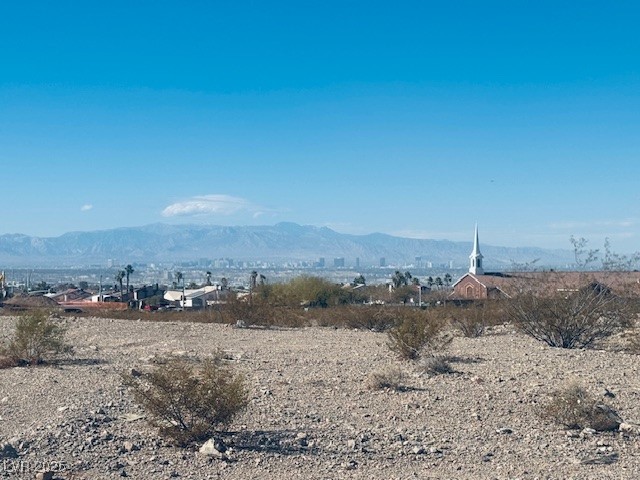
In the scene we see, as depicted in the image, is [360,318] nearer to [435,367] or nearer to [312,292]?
[435,367]

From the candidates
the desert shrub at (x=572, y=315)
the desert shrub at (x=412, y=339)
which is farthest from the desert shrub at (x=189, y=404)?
the desert shrub at (x=572, y=315)

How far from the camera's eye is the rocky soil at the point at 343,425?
421 inches

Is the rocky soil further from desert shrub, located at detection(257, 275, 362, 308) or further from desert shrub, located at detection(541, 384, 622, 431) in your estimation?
desert shrub, located at detection(257, 275, 362, 308)

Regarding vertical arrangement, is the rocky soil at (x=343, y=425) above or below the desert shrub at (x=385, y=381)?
below

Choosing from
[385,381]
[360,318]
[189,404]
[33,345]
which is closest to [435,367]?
[385,381]

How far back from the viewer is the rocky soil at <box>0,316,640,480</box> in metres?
10.7

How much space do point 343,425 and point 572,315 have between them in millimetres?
13220

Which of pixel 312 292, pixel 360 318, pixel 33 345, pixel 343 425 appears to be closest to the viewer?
pixel 343 425

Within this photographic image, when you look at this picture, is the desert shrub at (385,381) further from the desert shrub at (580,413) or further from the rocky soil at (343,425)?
the desert shrub at (580,413)

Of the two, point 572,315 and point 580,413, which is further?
point 572,315

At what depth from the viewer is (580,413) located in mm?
12562

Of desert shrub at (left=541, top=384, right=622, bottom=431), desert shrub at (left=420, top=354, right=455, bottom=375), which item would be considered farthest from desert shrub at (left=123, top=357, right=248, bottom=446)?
desert shrub at (left=420, top=354, right=455, bottom=375)

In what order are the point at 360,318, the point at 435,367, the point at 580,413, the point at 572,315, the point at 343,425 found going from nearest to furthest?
the point at 580,413 → the point at 343,425 → the point at 435,367 → the point at 572,315 → the point at 360,318

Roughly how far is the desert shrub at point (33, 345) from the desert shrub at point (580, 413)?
12.4 m
